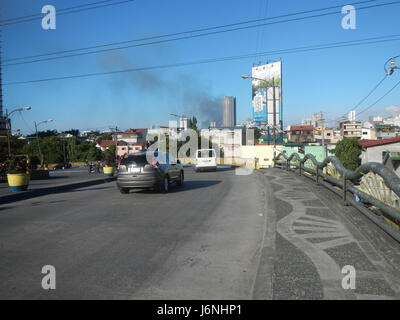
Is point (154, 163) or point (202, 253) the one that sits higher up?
point (154, 163)

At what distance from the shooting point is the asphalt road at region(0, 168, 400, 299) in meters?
3.54

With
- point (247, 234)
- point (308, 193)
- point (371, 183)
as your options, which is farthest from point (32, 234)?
point (308, 193)

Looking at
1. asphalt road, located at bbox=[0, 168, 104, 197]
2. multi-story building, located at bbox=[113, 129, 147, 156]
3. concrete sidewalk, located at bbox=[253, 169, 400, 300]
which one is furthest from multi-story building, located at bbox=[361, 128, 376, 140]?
concrete sidewalk, located at bbox=[253, 169, 400, 300]

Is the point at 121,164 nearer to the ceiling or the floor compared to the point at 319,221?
nearer to the ceiling

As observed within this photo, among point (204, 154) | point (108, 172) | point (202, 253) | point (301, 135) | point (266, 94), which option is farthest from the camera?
point (301, 135)

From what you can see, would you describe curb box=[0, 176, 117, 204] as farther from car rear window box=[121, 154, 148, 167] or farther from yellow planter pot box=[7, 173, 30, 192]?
car rear window box=[121, 154, 148, 167]

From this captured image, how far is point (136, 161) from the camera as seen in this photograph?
1220 cm

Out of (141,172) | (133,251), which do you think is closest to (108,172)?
(141,172)

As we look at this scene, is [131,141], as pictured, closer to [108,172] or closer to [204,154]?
[204,154]

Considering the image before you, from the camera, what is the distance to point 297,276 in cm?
364

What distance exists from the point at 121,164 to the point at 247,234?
7295 mm

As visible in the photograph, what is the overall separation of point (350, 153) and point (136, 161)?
4695cm

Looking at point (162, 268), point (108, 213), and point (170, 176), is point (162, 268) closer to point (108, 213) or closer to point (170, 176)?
point (108, 213)

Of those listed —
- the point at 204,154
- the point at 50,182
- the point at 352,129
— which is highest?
the point at 352,129
